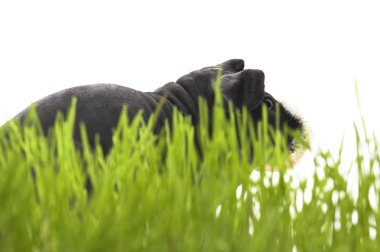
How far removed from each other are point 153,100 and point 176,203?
984 millimetres

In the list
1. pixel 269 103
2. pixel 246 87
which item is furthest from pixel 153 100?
pixel 269 103

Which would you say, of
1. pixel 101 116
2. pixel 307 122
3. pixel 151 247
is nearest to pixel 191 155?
pixel 151 247

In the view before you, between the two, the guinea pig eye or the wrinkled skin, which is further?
the guinea pig eye

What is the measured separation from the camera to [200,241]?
35.3 inches

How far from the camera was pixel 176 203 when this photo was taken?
0.91m

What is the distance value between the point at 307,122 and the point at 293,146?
0.12m

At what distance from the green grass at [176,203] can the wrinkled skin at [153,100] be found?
0.64 meters

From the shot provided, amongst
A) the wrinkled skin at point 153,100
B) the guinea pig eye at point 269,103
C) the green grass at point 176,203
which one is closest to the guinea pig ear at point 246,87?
the wrinkled skin at point 153,100

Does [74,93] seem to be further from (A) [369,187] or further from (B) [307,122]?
(A) [369,187]

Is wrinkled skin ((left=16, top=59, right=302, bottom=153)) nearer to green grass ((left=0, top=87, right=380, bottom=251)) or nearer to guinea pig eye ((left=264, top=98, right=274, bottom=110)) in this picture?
guinea pig eye ((left=264, top=98, right=274, bottom=110))

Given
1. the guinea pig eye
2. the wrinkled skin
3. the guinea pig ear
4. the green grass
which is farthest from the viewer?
the guinea pig eye

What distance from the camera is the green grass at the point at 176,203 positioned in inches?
32.1

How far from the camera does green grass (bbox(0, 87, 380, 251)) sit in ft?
2.67

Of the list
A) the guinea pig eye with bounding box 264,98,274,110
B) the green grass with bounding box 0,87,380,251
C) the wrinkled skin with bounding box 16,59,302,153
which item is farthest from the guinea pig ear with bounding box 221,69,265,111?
the green grass with bounding box 0,87,380,251
